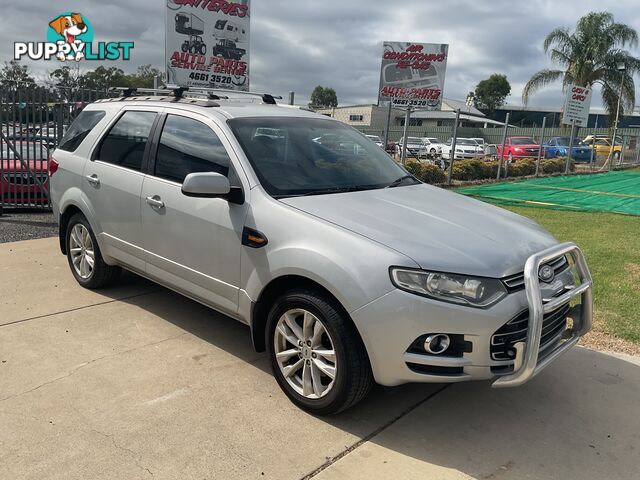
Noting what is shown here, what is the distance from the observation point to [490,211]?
149 inches

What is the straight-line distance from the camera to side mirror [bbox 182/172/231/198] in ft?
10.9

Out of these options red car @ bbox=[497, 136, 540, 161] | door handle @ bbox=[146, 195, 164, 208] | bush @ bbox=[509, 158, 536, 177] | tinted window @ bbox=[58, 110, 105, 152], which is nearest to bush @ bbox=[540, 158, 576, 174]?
bush @ bbox=[509, 158, 536, 177]

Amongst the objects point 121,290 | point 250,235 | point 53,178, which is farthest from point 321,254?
point 53,178

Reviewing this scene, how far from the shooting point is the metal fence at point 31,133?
8.88m

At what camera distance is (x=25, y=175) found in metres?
9.16

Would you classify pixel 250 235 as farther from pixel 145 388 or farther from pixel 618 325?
pixel 618 325

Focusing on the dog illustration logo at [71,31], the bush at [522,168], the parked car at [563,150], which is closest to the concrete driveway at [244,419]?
the dog illustration logo at [71,31]

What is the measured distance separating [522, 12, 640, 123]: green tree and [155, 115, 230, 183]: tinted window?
29.8 metres

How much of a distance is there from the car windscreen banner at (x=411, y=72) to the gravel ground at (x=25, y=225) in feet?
32.0

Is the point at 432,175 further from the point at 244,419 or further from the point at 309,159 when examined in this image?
the point at 244,419

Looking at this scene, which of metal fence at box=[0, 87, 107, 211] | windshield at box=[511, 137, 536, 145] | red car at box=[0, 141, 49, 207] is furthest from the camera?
windshield at box=[511, 137, 536, 145]

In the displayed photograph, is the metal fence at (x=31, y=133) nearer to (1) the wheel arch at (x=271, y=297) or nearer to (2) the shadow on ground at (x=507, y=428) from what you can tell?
(2) the shadow on ground at (x=507, y=428)

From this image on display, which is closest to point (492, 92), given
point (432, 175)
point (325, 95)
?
point (325, 95)

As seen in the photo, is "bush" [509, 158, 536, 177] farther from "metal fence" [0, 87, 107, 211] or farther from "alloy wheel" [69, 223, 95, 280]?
"alloy wheel" [69, 223, 95, 280]
